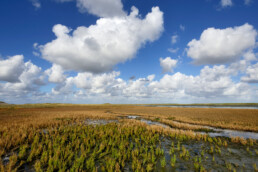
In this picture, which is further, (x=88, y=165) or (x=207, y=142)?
(x=207, y=142)

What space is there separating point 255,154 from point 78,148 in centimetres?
1343

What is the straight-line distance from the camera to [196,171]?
6742 mm

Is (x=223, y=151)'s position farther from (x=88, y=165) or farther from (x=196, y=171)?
(x=88, y=165)

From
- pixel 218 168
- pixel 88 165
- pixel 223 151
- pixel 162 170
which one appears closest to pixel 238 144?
pixel 223 151

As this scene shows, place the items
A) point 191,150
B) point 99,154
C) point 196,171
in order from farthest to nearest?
point 191,150 < point 99,154 < point 196,171

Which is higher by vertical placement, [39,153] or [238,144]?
[39,153]

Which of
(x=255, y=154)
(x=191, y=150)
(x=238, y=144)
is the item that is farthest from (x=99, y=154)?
(x=238, y=144)

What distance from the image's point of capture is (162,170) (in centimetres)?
677

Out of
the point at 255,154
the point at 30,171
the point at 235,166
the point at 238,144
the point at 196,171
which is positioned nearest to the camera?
the point at 30,171

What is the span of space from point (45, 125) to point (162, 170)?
16.5 m

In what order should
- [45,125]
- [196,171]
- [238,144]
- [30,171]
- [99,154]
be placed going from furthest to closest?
[45,125]
[238,144]
[99,154]
[196,171]
[30,171]

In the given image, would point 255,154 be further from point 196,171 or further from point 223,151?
point 196,171

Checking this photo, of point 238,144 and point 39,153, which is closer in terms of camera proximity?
point 39,153

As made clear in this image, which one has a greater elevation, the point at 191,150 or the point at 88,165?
the point at 88,165
